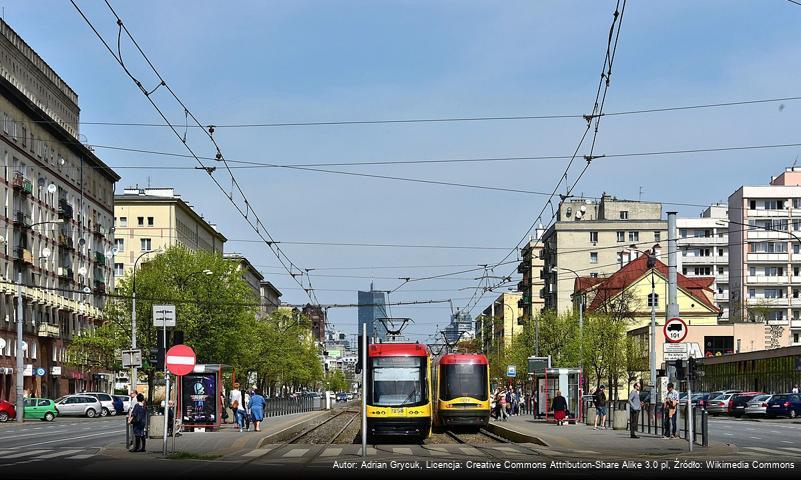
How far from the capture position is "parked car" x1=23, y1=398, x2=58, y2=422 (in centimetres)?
6981

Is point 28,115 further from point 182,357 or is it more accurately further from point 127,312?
point 182,357

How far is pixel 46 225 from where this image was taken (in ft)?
308

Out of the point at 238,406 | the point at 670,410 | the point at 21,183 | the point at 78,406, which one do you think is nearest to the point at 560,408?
the point at 238,406

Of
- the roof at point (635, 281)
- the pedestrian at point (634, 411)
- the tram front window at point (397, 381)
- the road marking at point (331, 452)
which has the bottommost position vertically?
the road marking at point (331, 452)

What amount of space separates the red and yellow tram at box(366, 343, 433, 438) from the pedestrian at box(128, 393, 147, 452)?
9.96m

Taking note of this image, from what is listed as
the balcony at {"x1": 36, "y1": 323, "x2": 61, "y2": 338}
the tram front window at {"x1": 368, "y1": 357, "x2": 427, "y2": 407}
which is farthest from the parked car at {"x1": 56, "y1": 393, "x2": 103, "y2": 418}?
the tram front window at {"x1": 368, "y1": 357, "x2": 427, "y2": 407}

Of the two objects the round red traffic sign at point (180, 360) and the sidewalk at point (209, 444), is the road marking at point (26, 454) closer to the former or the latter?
the sidewalk at point (209, 444)

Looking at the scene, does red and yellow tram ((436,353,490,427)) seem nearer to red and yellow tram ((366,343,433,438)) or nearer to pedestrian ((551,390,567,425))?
Result: pedestrian ((551,390,567,425))

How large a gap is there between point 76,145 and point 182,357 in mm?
78252

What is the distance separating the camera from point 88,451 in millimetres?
33500

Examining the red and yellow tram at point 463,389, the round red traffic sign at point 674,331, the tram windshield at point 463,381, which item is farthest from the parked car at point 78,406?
the round red traffic sign at point 674,331

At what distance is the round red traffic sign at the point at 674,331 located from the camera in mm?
32438

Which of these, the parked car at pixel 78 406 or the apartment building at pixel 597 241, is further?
the apartment building at pixel 597 241

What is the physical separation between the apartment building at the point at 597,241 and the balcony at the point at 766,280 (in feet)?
45.0
